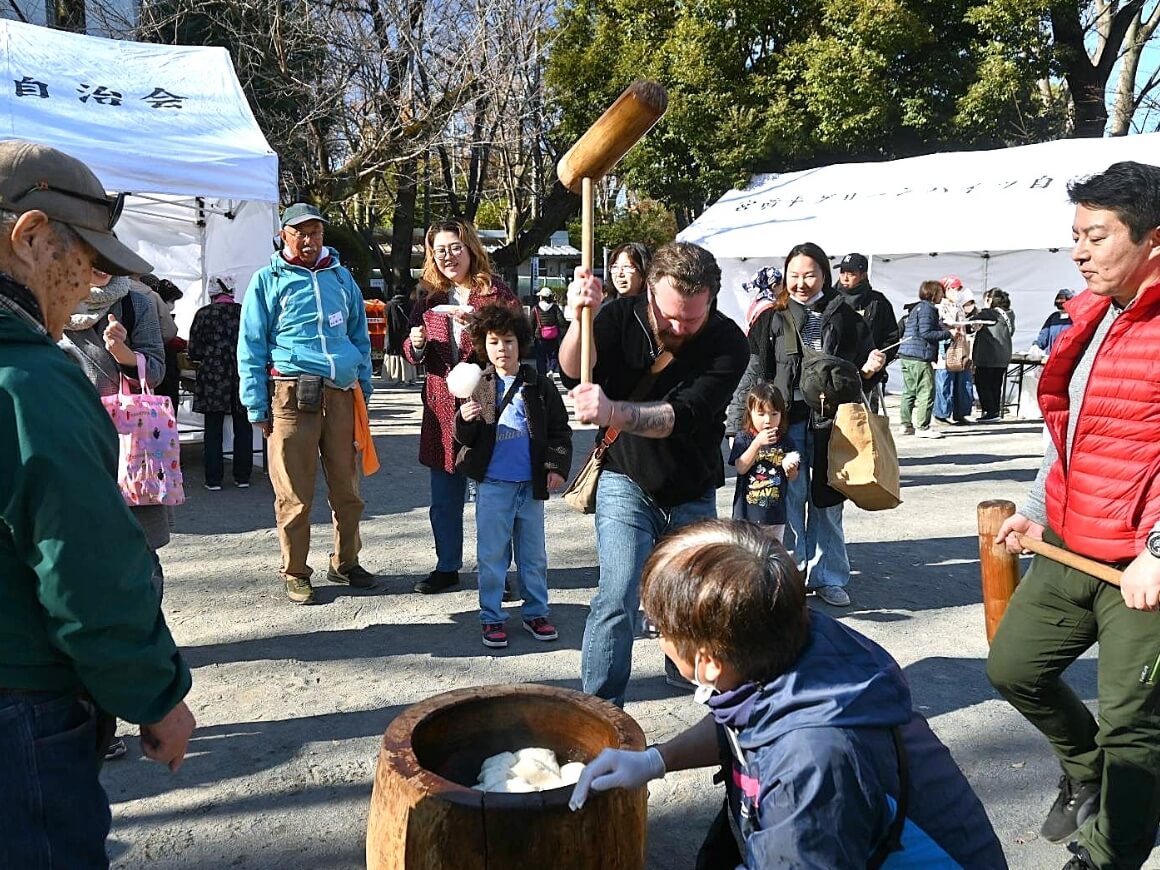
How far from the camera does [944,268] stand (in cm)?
1480

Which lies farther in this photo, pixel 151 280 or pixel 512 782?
pixel 151 280

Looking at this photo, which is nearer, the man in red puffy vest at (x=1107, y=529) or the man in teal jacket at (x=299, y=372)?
the man in red puffy vest at (x=1107, y=529)

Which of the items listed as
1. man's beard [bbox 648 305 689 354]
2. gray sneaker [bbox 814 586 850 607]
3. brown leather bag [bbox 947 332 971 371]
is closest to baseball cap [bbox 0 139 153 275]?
man's beard [bbox 648 305 689 354]

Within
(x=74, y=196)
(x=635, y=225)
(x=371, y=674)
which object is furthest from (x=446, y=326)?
(x=635, y=225)

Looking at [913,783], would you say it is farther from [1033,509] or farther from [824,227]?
[824,227]

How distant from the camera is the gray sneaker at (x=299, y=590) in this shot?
16.1 ft

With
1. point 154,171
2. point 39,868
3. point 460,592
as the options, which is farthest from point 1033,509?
point 154,171

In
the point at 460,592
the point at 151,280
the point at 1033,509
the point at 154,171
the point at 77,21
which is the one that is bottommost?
the point at 460,592

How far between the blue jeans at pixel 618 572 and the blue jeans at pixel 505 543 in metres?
1.07

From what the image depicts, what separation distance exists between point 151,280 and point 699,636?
723 cm

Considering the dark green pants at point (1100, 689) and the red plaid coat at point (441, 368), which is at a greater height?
the red plaid coat at point (441, 368)

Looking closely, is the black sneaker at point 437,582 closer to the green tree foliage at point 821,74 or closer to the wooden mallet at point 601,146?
the wooden mallet at point 601,146

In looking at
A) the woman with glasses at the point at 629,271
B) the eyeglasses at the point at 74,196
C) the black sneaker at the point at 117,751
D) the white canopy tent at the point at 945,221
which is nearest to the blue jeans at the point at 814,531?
the woman with glasses at the point at 629,271

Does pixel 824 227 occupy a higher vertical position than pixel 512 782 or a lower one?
higher
